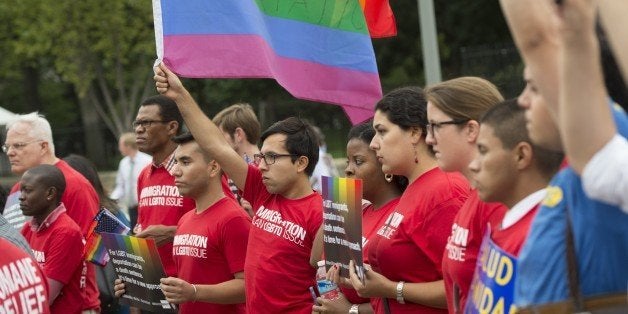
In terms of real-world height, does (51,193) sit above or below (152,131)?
below

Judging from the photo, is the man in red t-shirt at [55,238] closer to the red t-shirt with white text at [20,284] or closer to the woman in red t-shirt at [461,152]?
the red t-shirt with white text at [20,284]

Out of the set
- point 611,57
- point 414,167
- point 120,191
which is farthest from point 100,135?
point 611,57

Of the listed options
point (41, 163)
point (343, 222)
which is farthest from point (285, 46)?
point (41, 163)

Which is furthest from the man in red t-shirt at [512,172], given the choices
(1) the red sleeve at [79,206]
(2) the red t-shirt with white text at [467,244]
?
(1) the red sleeve at [79,206]

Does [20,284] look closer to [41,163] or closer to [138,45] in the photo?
[41,163]

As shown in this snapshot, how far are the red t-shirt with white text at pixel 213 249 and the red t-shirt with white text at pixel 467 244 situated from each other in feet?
7.48

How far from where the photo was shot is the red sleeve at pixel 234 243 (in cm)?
675

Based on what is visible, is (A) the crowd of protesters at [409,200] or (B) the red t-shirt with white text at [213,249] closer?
(A) the crowd of protesters at [409,200]

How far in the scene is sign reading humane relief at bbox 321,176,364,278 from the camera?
5492mm

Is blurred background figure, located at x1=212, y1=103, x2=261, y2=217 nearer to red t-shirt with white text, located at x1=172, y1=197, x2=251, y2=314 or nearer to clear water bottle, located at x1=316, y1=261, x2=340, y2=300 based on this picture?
red t-shirt with white text, located at x1=172, y1=197, x2=251, y2=314

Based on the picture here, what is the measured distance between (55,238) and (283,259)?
2223 mm

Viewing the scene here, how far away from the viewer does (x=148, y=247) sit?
679 centimetres

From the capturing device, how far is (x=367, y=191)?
240 inches

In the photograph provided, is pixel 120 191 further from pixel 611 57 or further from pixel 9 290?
pixel 611 57
